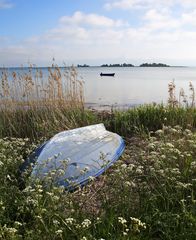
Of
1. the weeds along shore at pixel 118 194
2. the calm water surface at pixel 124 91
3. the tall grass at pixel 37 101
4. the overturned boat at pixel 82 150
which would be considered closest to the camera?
the weeds along shore at pixel 118 194

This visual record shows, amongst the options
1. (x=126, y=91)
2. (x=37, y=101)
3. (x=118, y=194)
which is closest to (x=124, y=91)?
(x=126, y=91)

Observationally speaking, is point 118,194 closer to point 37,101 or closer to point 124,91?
point 37,101

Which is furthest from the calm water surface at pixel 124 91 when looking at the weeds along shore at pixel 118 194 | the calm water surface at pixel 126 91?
the weeds along shore at pixel 118 194

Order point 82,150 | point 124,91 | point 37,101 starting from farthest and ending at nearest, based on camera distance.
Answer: point 124,91 → point 37,101 → point 82,150

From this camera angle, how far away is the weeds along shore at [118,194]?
282cm

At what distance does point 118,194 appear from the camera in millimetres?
3365

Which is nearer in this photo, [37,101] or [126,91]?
[37,101]

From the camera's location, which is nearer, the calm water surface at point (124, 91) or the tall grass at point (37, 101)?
the tall grass at point (37, 101)

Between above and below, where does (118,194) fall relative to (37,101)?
below

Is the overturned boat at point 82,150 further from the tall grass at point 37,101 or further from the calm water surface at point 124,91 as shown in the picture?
the calm water surface at point 124,91

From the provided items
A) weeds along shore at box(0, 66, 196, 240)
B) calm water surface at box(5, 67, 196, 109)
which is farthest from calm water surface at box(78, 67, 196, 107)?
weeds along shore at box(0, 66, 196, 240)

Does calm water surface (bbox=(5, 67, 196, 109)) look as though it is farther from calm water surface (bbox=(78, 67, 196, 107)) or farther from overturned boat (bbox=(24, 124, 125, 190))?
overturned boat (bbox=(24, 124, 125, 190))

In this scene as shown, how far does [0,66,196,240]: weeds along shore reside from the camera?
282 cm

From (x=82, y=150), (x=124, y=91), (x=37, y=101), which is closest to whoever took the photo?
(x=82, y=150)
